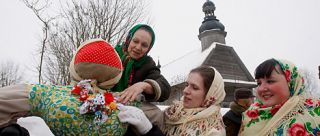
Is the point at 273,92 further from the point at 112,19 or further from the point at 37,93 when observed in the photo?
the point at 112,19

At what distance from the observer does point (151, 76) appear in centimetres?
172

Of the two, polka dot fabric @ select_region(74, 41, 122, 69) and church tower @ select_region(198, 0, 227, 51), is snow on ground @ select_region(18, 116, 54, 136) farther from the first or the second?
church tower @ select_region(198, 0, 227, 51)

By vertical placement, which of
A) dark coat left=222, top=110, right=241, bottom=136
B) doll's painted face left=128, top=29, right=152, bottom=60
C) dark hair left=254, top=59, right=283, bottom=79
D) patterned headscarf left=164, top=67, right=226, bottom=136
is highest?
doll's painted face left=128, top=29, right=152, bottom=60

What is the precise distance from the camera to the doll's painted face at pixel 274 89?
2041mm

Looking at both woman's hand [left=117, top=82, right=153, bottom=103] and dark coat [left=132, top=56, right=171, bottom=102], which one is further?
dark coat [left=132, top=56, right=171, bottom=102]

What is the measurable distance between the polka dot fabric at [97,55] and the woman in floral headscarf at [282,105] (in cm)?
129

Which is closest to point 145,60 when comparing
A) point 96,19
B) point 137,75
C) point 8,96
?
point 137,75

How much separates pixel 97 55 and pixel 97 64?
1.8 inches

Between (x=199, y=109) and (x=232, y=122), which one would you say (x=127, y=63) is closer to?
(x=199, y=109)

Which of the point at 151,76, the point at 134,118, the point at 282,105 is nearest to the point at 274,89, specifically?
the point at 282,105

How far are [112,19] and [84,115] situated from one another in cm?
830

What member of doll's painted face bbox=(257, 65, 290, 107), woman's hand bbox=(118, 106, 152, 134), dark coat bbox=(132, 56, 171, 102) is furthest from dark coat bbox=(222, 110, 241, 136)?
woman's hand bbox=(118, 106, 152, 134)

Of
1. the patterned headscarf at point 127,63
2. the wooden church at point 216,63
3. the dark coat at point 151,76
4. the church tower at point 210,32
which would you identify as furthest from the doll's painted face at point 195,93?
the church tower at point 210,32

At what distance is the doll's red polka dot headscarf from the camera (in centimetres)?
129
